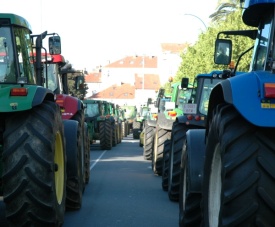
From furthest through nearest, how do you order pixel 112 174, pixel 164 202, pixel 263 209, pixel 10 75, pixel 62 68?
pixel 112 174
pixel 62 68
pixel 164 202
pixel 10 75
pixel 263 209

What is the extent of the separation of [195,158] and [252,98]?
112 inches

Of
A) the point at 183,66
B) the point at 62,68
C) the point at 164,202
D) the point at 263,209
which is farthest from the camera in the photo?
the point at 183,66

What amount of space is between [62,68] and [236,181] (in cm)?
1124

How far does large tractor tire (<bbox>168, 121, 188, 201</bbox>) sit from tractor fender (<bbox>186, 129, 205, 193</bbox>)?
347cm

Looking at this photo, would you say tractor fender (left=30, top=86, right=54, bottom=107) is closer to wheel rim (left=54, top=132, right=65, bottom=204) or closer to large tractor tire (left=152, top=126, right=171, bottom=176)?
wheel rim (left=54, top=132, right=65, bottom=204)

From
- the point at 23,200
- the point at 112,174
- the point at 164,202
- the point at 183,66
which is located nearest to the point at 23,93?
the point at 23,200

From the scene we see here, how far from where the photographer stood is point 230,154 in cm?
519

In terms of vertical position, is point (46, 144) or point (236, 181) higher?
point (236, 181)

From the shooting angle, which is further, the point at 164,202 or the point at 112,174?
the point at 112,174

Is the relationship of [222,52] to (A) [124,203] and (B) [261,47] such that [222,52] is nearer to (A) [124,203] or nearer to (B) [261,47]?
(B) [261,47]

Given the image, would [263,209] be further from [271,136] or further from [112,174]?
[112,174]

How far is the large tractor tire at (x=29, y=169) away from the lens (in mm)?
7270

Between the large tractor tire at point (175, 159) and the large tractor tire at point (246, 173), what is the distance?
640 cm

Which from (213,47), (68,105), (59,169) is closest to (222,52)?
(59,169)
